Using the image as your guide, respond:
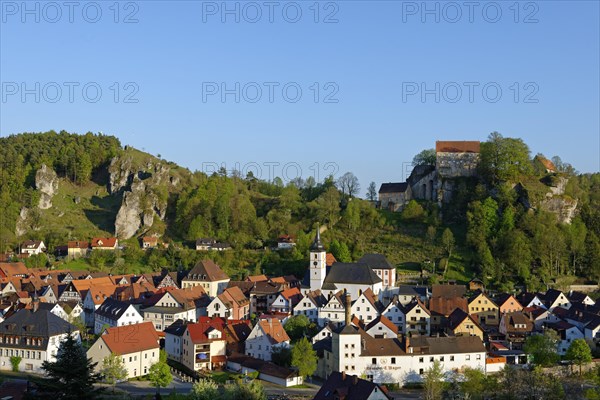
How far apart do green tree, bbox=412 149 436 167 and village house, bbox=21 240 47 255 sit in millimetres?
52338

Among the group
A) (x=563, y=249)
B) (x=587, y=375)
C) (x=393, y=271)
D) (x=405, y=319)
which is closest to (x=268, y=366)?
(x=405, y=319)

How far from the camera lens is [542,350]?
140ft

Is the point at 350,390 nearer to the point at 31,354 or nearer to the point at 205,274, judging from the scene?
the point at 31,354

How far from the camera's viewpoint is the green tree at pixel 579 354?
4188 cm

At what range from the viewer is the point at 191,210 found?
90.2 metres

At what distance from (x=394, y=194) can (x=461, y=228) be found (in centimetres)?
1334

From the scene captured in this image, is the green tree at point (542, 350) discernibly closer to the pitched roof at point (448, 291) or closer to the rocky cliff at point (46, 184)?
the pitched roof at point (448, 291)

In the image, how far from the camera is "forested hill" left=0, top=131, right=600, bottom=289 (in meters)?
74.0

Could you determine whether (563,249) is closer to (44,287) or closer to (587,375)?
(587,375)

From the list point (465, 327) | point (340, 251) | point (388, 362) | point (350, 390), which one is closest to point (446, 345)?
point (388, 362)

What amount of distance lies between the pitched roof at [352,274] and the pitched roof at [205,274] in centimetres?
1039

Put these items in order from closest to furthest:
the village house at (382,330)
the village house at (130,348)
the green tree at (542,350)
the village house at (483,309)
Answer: the village house at (130,348) → the green tree at (542,350) → the village house at (382,330) → the village house at (483,309)

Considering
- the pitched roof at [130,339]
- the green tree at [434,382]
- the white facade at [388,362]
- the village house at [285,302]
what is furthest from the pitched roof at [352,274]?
the pitched roof at [130,339]

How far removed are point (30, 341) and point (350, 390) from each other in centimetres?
2028
